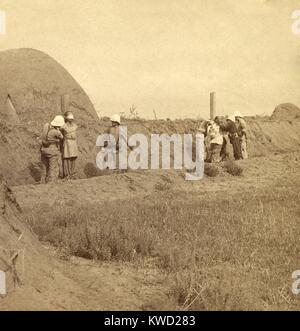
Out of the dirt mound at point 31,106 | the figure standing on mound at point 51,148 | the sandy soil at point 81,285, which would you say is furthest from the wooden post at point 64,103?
the sandy soil at point 81,285

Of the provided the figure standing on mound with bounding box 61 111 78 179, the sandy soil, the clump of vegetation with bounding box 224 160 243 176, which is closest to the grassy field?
the sandy soil

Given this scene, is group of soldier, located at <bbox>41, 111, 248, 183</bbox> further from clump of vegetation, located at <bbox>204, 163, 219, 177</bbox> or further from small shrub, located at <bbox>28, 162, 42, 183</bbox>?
small shrub, located at <bbox>28, 162, 42, 183</bbox>

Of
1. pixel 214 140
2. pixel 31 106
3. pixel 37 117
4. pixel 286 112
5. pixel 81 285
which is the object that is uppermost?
pixel 31 106

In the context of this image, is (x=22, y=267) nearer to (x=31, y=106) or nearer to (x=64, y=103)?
(x=64, y=103)

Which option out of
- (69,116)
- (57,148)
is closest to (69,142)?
(69,116)

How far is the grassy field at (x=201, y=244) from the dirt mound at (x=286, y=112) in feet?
81.7

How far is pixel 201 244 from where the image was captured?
7.36 m

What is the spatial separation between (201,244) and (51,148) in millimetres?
7446

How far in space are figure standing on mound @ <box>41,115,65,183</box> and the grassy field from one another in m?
3.98

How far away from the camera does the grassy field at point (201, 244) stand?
222 inches

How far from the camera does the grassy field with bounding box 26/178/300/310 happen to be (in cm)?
563

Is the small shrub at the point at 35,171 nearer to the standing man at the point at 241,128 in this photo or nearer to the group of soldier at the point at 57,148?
the group of soldier at the point at 57,148

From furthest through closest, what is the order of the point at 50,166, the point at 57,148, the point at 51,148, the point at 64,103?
the point at 64,103 < the point at 50,166 < the point at 57,148 < the point at 51,148
